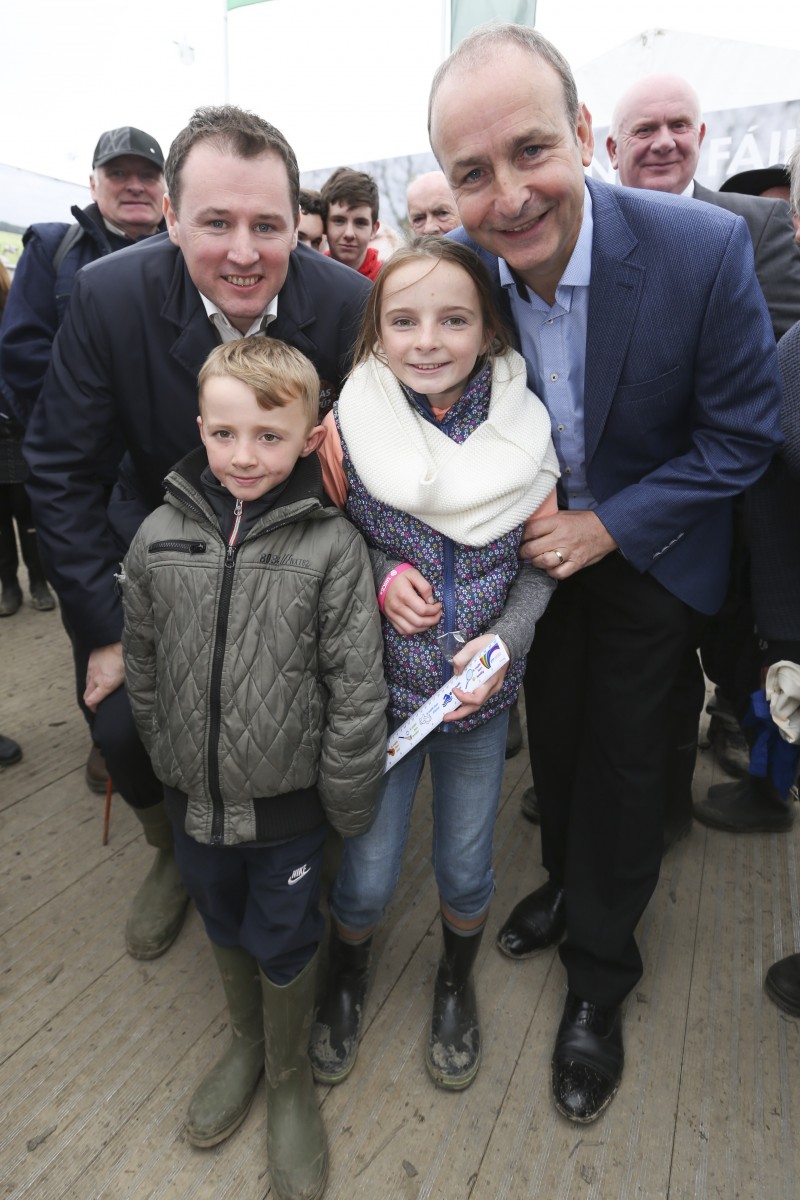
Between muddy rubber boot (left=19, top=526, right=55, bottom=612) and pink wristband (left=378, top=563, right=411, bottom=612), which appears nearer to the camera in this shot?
pink wristband (left=378, top=563, right=411, bottom=612)

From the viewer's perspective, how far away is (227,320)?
1.64 metres

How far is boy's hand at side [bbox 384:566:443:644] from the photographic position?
1362mm

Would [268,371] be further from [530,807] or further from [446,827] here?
[530,807]

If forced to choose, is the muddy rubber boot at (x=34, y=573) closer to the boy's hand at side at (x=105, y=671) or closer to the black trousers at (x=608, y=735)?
the boy's hand at side at (x=105, y=671)

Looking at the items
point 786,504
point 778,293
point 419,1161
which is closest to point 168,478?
point 786,504

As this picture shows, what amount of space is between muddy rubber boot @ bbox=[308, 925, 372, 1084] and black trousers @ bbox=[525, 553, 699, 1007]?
1.56ft

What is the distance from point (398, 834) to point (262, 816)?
33cm

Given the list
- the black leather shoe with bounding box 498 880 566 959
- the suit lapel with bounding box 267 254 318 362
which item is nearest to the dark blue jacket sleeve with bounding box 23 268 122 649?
the suit lapel with bounding box 267 254 318 362

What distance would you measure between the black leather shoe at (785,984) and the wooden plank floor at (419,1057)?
0.03 m

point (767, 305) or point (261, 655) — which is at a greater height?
point (767, 305)

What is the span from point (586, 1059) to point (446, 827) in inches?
22.9

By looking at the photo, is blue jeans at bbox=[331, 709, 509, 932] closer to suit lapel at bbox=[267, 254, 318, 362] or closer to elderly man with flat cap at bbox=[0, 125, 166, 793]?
suit lapel at bbox=[267, 254, 318, 362]

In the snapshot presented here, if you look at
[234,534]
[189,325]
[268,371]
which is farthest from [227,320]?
[234,534]

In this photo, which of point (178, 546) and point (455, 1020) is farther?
point (455, 1020)
